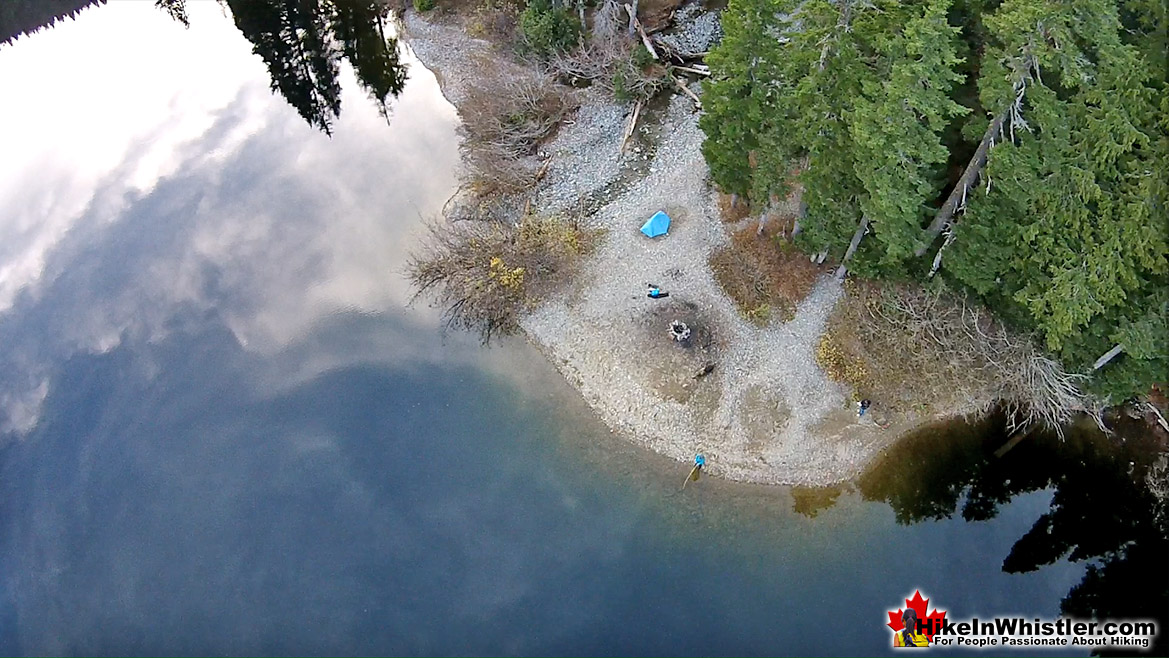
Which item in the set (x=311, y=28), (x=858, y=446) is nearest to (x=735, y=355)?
(x=858, y=446)

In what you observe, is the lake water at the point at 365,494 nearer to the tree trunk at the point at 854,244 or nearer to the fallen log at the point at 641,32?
the tree trunk at the point at 854,244

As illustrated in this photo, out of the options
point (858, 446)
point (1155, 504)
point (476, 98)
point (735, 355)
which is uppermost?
point (476, 98)

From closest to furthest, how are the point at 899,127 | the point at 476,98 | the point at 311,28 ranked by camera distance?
the point at 899,127, the point at 476,98, the point at 311,28

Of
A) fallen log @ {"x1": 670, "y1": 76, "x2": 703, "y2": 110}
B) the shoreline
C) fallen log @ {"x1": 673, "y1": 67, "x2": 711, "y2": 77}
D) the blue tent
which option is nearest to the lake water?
the shoreline

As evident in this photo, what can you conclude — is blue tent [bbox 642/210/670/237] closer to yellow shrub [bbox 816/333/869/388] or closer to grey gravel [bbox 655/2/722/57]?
yellow shrub [bbox 816/333/869/388]

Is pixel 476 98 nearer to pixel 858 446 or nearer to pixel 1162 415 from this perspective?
pixel 858 446

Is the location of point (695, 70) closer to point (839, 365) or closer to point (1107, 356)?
point (839, 365)
